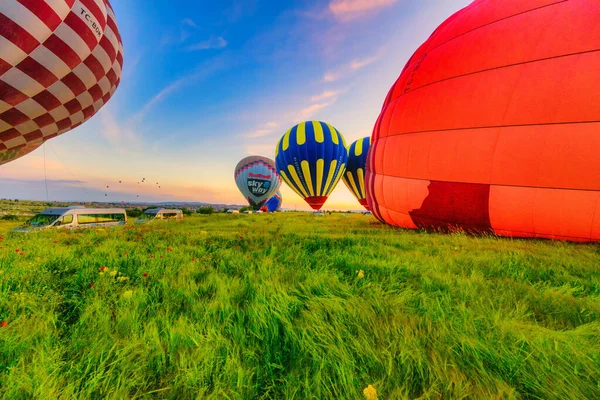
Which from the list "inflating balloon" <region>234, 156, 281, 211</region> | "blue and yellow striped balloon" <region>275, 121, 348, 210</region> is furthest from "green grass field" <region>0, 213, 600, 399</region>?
"inflating balloon" <region>234, 156, 281, 211</region>

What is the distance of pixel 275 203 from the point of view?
4506 centimetres

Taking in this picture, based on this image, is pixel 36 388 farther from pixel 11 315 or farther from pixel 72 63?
pixel 72 63

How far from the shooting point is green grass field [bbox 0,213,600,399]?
3.04 feet

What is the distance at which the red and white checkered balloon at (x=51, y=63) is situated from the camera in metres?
5.66

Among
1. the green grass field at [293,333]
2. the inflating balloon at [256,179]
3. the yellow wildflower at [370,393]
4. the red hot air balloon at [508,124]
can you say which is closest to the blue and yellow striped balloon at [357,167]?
the red hot air balloon at [508,124]

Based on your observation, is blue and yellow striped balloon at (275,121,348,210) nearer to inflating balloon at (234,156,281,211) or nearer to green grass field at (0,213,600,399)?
inflating balloon at (234,156,281,211)

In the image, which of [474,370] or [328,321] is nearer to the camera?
[474,370]

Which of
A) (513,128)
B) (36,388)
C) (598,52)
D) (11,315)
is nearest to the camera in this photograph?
(36,388)

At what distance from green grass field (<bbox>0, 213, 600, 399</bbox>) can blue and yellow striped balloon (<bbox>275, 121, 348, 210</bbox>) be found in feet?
53.0

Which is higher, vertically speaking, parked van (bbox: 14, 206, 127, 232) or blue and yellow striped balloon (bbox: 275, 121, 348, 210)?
blue and yellow striped balloon (bbox: 275, 121, 348, 210)

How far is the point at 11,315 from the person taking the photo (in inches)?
53.2

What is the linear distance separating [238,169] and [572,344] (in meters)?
38.2

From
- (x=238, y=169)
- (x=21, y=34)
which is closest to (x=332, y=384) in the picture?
(x=21, y=34)

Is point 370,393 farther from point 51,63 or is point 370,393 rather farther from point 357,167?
point 357,167
